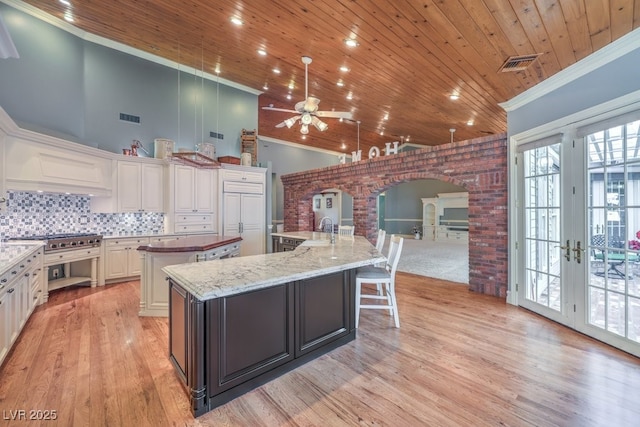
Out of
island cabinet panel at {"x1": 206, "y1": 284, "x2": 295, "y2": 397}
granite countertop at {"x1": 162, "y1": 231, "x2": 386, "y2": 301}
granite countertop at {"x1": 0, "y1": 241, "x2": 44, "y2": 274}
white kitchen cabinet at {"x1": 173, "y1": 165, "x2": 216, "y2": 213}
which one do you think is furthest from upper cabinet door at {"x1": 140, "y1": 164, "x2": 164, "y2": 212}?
island cabinet panel at {"x1": 206, "y1": 284, "x2": 295, "y2": 397}

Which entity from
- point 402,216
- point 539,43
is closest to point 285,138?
point 402,216

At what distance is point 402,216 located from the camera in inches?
525

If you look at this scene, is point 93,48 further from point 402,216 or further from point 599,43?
point 402,216

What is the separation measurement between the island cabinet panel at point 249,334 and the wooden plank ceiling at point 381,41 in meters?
2.89

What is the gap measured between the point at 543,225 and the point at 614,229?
2.62 feet

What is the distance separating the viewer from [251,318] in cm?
194

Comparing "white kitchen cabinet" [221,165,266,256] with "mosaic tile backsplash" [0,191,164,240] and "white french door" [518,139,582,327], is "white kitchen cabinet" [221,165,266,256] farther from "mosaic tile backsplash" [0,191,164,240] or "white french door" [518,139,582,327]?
"white french door" [518,139,582,327]

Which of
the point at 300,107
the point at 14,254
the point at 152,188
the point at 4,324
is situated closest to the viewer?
the point at 4,324

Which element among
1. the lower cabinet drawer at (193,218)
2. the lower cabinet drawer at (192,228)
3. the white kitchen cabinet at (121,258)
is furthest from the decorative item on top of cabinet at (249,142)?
the white kitchen cabinet at (121,258)

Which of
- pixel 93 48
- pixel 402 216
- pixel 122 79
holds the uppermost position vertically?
pixel 93 48

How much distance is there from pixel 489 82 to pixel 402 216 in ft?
31.9

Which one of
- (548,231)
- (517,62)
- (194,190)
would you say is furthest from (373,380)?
(194,190)

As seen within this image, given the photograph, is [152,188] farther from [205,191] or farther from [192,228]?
[192,228]

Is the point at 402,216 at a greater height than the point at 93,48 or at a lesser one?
lesser
